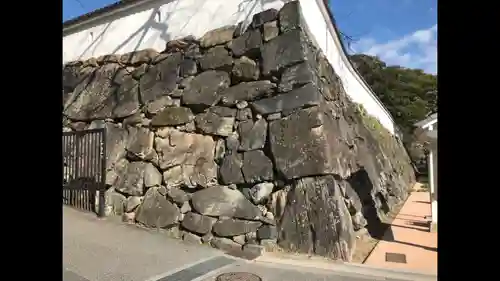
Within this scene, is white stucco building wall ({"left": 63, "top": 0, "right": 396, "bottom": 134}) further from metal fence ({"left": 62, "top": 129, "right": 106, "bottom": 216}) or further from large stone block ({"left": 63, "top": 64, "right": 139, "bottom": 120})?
metal fence ({"left": 62, "top": 129, "right": 106, "bottom": 216})

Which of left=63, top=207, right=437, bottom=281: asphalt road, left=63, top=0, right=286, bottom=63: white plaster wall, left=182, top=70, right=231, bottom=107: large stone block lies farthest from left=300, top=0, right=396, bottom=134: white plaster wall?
left=63, top=207, right=437, bottom=281: asphalt road

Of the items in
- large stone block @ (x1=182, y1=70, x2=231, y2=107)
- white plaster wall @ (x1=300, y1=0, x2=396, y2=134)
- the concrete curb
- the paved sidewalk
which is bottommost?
the paved sidewalk

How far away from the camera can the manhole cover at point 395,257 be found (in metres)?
4.20

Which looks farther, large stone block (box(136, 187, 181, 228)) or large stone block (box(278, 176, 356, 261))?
large stone block (box(136, 187, 181, 228))

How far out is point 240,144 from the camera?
508cm

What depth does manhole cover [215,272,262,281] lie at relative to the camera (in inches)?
133

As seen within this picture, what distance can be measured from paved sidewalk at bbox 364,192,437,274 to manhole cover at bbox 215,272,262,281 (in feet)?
4.47

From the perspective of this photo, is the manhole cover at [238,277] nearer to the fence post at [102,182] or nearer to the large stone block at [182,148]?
the large stone block at [182,148]

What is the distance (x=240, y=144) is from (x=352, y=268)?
214 centimetres

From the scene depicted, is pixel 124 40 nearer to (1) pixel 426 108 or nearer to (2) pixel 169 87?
(2) pixel 169 87

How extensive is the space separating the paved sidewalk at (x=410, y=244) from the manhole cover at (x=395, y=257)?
0.04 metres

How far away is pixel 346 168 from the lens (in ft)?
17.3
